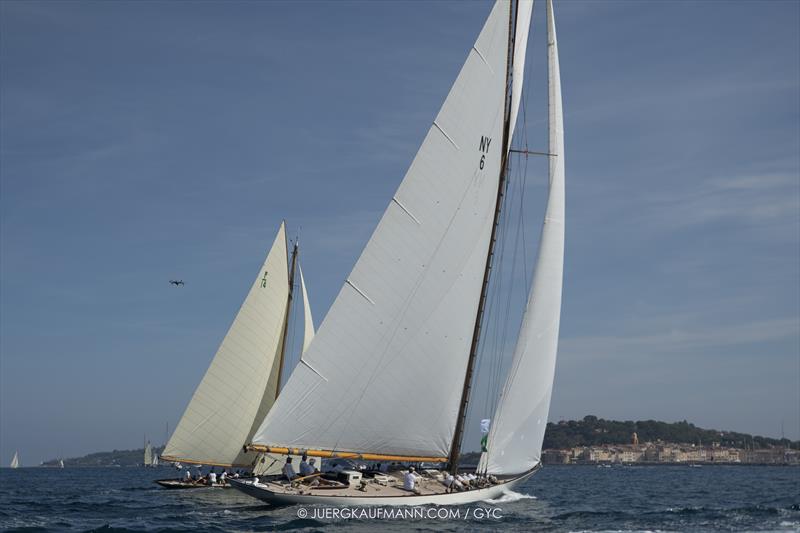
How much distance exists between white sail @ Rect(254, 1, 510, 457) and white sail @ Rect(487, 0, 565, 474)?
2.57 metres

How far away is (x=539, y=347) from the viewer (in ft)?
129

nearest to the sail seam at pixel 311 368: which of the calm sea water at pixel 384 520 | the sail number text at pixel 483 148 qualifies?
the calm sea water at pixel 384 520

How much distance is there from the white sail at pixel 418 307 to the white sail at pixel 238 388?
15710mm

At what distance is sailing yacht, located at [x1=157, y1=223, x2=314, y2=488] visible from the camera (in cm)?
5028

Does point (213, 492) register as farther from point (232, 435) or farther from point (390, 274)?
point (390, 274)

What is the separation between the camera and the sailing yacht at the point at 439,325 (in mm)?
35000

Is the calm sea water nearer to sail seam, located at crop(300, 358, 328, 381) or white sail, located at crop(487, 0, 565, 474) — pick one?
white sail, located at crop(487, 0, 565, 474)

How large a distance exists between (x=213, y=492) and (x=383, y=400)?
17419mm

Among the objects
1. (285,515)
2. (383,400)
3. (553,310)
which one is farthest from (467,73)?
(285,515)

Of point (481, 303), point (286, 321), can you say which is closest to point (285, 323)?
point (286, 321)

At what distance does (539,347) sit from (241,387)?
19.0m

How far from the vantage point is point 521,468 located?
131ft

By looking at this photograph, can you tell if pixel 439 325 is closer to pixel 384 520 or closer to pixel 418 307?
pixel 418 307

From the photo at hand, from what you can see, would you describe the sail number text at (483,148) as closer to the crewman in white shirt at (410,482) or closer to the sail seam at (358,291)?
the sail seam at (358,291)
